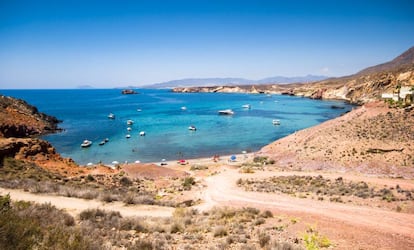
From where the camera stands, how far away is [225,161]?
1526 inches

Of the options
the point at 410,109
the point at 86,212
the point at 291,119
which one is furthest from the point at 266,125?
the point at 86,212

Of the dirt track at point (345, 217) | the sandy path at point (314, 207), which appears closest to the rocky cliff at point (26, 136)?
the sandy path at point (314, 207)

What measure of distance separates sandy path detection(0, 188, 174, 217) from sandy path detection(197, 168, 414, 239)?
3.37 metres

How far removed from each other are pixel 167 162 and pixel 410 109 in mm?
34848

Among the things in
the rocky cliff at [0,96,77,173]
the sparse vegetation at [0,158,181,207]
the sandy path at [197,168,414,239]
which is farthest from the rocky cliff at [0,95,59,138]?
the sandy path at [197,168,414,239]

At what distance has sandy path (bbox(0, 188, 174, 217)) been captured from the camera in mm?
12617

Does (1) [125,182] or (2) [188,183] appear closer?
(1) [125,182]

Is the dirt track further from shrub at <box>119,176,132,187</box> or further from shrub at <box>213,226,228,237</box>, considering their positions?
shrub at <box>119,176,132,187</box>

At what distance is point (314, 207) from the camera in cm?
1468

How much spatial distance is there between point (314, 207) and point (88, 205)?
10.9 meters

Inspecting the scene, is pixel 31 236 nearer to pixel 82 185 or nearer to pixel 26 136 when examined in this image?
pixel 82 185

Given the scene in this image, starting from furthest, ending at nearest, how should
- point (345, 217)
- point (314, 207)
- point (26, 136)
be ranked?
1. point (26, 136)
2. point (314, 207)
3. point (345, 217)

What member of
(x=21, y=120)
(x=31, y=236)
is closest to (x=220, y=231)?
(x=31, y=236)

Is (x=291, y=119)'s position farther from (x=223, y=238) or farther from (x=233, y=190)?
(x=223, y=238)
